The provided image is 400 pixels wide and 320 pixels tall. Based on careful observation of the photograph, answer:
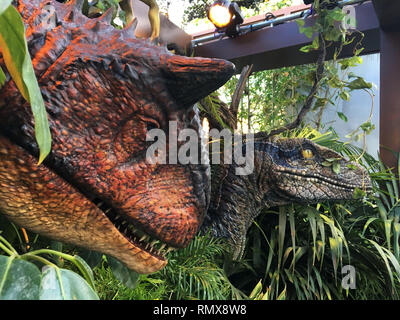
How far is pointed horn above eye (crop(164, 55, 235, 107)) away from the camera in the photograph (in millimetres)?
458

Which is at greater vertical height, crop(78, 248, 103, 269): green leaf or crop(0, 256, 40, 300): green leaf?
crop(78, 248, 103, 269): green leaf

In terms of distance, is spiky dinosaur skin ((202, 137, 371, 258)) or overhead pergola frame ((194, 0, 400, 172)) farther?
overhead pergola frame ((194, 0, 400, 172))

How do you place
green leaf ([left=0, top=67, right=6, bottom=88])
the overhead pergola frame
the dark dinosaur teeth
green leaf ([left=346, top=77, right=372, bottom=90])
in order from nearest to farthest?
1. green leaf ([left=0, top=67, right=6, bottom=88])
2. the dark dinosaur teeth
3. green leaf ([left=346, top=77, right=372, bottom=90])
4. the overhead pergola frame

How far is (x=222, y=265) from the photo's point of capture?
1409 mm

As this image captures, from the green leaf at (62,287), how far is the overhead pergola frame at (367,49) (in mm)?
2161

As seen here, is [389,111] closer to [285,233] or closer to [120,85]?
[285,233]

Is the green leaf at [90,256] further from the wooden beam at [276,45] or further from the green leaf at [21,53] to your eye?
the wooden beam at [276,45]

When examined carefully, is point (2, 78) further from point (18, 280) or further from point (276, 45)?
point (276, 45)

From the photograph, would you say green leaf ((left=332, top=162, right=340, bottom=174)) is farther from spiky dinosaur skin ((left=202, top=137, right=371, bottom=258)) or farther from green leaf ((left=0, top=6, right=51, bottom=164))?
green leaf ((left=0, top=6, right=51, bottom=164))

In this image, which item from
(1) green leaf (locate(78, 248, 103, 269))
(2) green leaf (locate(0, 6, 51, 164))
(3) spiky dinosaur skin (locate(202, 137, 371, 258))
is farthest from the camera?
(3) spiky dinosaur skin (locate(202, 137, 371, 258))

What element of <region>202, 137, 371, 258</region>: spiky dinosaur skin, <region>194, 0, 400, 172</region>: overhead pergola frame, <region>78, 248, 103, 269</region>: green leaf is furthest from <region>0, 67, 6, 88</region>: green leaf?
<region>194, 0, 400, 172</region>: overhead pergola frame

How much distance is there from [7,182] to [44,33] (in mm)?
193

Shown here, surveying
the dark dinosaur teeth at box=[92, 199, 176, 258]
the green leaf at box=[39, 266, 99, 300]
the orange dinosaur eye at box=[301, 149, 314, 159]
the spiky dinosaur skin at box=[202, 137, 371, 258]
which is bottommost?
the green leaf at box=[39, 266, 99, 300]

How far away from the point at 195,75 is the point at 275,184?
1.12 meters
